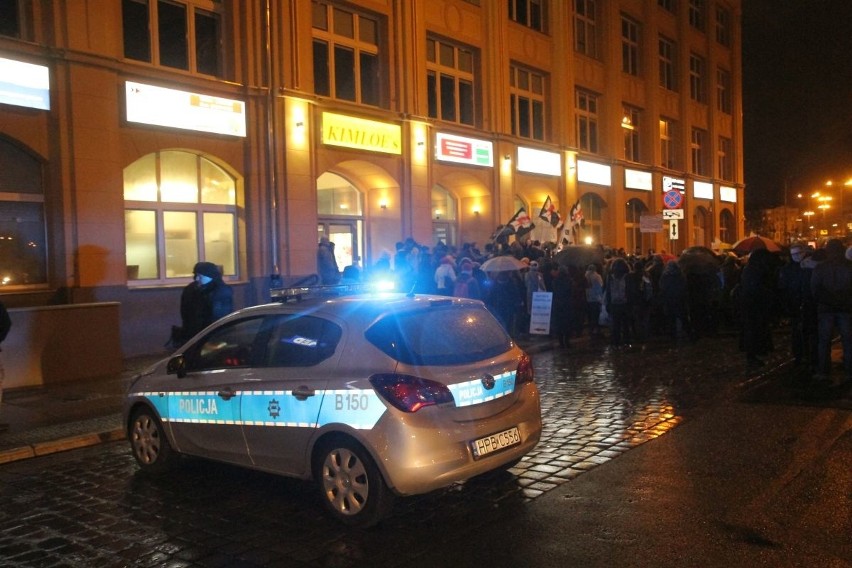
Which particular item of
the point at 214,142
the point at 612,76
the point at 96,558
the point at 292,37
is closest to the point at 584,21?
the point at 612,76

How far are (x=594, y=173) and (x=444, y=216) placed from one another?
805cm

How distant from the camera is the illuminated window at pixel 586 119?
2830cm

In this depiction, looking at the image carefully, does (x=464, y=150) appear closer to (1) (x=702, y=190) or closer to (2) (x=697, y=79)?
(1) (x=702, y=190)

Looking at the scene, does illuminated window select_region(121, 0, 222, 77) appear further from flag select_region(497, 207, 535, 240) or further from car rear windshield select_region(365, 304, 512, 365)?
car rear windshield select_region(365, 304, 512, 365)

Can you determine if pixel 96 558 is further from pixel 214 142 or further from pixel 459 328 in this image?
pixel 214 142

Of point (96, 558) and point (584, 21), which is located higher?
point (584, 21)

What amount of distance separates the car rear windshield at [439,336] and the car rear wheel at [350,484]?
0.79 metres

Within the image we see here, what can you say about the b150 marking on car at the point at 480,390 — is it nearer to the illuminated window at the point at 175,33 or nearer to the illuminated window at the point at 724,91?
the illuminated window at the point at 175,33

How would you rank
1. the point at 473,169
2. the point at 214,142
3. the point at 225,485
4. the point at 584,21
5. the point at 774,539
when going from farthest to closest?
the point at 584,21 < the point at 473,169 < the point at 214,142 < the point at 225,485 < the point at 774,539

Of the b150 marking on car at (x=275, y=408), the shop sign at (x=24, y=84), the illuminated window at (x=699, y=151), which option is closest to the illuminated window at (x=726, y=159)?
the illuminated window at (x=699, y=151)

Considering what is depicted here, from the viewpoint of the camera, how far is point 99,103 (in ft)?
45.2

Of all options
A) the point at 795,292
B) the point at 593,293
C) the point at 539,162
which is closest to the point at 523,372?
the point at 795,292

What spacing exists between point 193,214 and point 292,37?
4.78 m

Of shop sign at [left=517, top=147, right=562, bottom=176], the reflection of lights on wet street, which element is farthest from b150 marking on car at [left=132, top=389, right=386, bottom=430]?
shop sign at [left=517, top=147, right=562, bottom=176]
